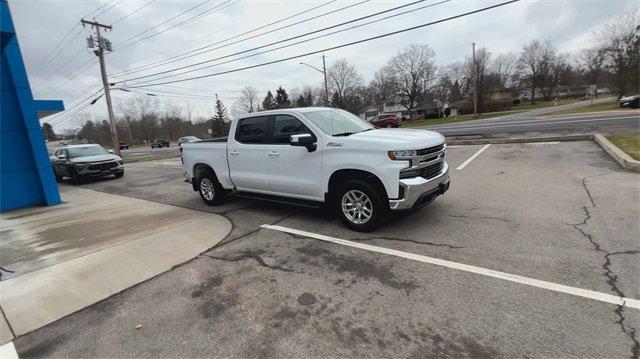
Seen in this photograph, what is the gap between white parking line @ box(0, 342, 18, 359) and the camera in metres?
2.89

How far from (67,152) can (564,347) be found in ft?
59.0

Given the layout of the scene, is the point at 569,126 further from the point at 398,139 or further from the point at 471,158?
the point at 398,139

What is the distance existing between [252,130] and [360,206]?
266 centimetres

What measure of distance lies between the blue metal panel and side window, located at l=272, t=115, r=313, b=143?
25.9 ft

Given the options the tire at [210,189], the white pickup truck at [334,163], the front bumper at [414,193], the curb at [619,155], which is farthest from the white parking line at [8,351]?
the curb at [619,155]

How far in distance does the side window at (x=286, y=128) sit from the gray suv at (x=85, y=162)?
12054 mm

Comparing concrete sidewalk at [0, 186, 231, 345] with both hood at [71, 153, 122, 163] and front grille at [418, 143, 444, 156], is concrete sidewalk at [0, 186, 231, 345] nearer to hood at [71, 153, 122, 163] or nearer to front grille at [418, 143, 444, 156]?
front grille at [418, 143, 444, 156]

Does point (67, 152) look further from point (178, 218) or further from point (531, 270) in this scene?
point (531, 270)

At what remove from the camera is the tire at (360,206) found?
480cm

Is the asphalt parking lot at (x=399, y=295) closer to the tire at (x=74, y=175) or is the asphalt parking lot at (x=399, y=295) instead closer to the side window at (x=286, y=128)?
the side window at (x=286, y=128)

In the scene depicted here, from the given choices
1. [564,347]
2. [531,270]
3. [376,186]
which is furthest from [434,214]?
[564,347]

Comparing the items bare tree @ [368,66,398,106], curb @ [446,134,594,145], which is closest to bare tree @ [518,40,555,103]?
bare tree @ [368,66,398,106]

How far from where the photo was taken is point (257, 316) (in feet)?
10.5

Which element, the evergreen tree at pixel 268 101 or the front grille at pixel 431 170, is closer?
the front grille at pixel 431 170
